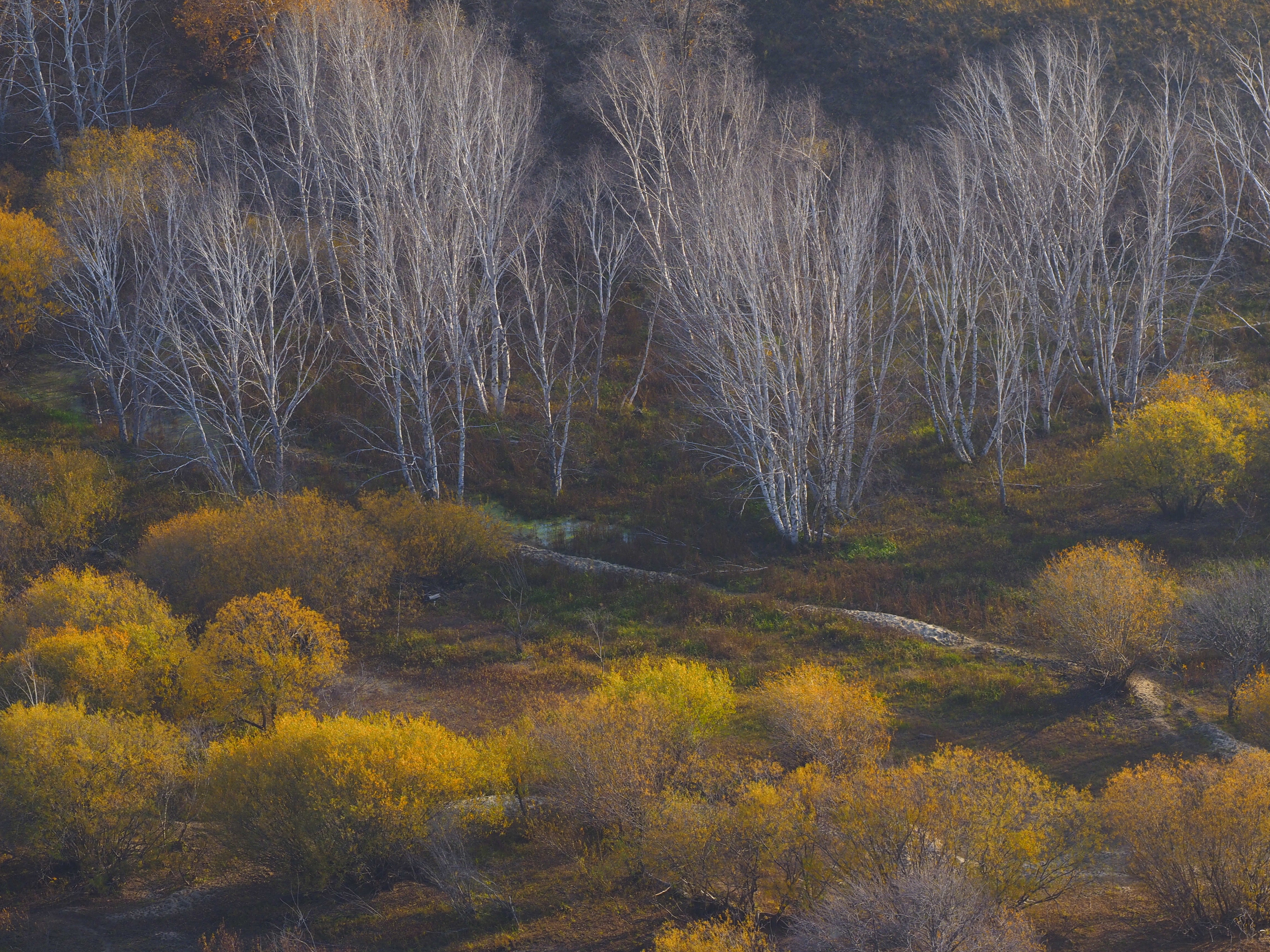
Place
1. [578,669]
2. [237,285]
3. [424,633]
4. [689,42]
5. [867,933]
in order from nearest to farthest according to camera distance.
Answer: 1. [867,933]
2. [578,669]
3. [424,633]
4. [237,285]
5. [689,42]

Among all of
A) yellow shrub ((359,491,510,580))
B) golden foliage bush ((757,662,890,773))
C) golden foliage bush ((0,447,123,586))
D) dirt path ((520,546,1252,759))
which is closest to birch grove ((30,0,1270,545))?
yellow shrub ((359,491,510,580))

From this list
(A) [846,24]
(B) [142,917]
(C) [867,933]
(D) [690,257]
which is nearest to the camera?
(C) [867,933]

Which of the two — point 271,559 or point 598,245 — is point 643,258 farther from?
point 271,559

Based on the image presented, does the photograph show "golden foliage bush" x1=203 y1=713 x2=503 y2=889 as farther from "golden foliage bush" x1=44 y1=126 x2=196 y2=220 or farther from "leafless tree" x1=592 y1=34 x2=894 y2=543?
"golden foliage bush" x1=44 y1=126 x2=196 y2=220

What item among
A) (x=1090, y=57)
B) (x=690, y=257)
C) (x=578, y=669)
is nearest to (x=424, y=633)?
(x=578, y=669)

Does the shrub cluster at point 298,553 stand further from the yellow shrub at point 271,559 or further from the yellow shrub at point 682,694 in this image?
the yellow shrub at point 682,694

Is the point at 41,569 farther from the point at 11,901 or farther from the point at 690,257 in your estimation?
the point at 690,257
